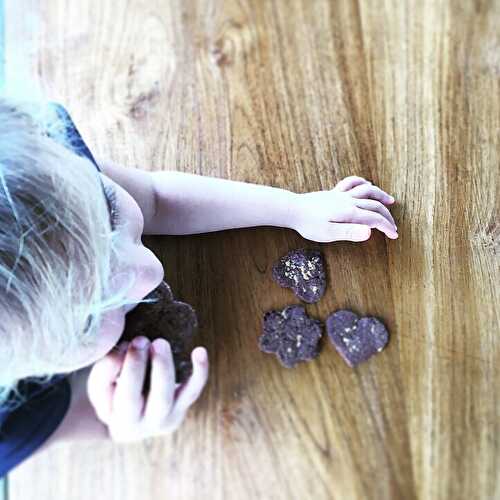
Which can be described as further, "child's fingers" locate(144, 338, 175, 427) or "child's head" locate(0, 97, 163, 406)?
"child's fingers" locate(144, 338, 175, 427)

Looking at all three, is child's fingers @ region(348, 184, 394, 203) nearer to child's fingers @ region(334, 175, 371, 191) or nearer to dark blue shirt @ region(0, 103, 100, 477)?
child's fingers @ region(334, 175, 371, 191)

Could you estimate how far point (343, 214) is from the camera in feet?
2.60

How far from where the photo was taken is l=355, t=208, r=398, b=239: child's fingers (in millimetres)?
794

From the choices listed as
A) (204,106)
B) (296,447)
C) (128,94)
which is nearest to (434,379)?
(296,447)

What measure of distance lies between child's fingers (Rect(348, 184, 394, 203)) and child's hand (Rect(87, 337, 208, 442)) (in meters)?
0.34

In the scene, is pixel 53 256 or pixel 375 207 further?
pixel 375 207

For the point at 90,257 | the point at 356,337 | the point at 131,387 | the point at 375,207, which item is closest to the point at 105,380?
the point at 131,387

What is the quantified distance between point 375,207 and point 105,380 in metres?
0.48

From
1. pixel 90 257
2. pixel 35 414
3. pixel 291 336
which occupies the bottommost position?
pixel 35 414

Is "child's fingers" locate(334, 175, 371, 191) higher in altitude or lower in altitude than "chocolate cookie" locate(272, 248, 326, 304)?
higher

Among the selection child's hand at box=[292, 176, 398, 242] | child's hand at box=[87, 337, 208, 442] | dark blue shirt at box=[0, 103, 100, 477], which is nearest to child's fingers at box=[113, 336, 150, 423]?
child's hand at box=[87, 337, 208, 442]

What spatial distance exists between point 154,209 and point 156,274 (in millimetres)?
157

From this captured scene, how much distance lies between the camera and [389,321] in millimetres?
798

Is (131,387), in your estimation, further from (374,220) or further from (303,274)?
(374,220)
